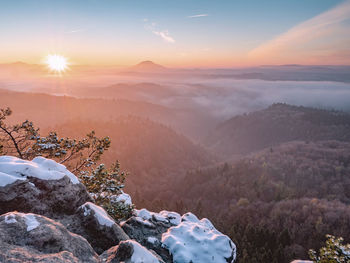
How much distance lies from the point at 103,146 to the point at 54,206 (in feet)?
27.0

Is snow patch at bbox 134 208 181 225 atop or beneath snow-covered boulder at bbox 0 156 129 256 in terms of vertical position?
beneath

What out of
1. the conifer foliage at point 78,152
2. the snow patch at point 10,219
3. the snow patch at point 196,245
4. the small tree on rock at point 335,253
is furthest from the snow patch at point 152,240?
the small tree on rock at point 335,253

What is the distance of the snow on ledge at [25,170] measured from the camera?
12.6 meters

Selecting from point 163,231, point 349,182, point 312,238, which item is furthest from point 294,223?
point 163,231

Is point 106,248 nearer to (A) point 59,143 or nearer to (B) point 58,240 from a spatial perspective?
(B) point 58,240

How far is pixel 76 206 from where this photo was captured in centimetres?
1498

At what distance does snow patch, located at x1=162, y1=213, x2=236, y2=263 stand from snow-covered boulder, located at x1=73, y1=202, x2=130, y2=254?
5302 millimetres

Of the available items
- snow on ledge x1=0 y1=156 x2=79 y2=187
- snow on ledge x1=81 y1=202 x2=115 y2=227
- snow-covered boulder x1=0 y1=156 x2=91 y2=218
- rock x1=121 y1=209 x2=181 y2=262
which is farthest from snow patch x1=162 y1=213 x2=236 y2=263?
snow on ledge x1=0 y1=156 x2=79 y2=187

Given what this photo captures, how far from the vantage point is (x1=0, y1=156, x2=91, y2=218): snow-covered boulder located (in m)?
12.4

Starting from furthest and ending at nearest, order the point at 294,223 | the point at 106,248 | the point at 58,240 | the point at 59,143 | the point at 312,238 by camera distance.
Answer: the point at 294,223 → the point at 312,238 → the point at 59,143 → the point at 106,248 → the point at 58,240

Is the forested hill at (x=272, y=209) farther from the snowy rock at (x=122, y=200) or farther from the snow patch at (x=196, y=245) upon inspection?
the snow patch at (x=196, y=245)

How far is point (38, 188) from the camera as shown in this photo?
13570mm

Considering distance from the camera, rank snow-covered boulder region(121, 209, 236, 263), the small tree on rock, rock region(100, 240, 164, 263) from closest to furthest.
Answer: rock region(100, 240, 164, 263) < the small tree on rock < snow-covered boulder region(121, 209, 236, 263)

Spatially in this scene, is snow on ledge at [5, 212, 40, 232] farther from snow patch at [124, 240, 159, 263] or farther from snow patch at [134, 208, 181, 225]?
snow patch at [134, 208, 181, 225]
